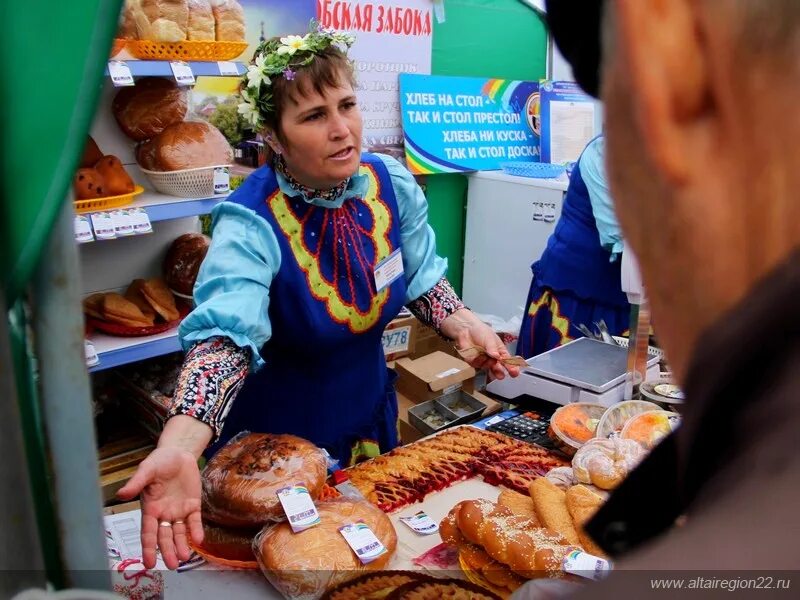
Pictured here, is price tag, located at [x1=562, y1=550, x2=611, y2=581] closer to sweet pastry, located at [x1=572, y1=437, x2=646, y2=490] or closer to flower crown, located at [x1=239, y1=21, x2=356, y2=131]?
sweet pastry, located at [x1=572, y1=437, x2=646, y2=490]

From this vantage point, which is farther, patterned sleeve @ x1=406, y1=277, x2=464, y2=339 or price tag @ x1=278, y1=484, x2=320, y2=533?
patterned sleeve @ x1=406, y1=277, x2=464, y2=339

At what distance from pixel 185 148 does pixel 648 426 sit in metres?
2.29

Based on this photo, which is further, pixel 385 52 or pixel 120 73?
pixel 385 52

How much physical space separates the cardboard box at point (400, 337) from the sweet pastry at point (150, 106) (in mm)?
1740

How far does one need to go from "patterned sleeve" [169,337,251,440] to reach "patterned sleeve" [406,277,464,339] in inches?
31.1

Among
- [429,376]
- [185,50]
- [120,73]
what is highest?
[185,50]

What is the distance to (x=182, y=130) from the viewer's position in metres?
3.17

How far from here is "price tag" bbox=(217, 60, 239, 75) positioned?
9.95 ft

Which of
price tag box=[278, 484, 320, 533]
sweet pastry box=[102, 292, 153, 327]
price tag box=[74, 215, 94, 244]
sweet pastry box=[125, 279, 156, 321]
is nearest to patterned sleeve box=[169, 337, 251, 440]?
price tag box=[278, 484, 320, 533]

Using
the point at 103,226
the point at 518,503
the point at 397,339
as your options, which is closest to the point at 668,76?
the point at 518,503

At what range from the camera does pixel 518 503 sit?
5.26 feet

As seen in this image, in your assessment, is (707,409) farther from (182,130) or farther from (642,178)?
(182,130)

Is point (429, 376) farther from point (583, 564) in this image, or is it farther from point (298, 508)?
point (583, 564)

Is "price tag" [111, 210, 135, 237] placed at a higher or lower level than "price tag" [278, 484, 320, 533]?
higher
